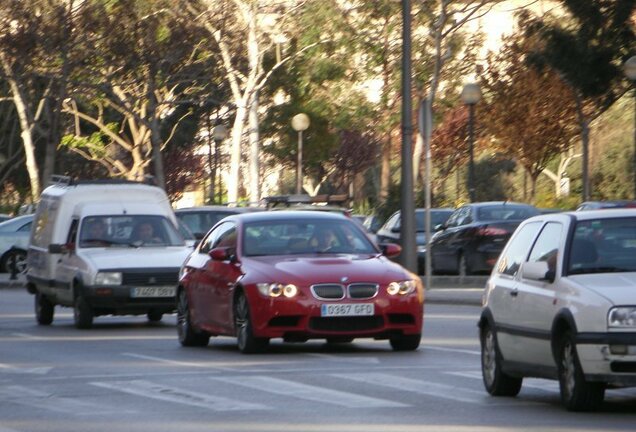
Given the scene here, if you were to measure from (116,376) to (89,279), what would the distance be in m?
8.06

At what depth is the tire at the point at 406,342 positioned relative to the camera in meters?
18.9

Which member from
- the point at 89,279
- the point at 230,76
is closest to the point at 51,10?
the point at 230,76

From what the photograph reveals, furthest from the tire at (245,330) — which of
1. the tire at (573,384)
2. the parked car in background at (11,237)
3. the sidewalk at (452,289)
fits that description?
the parked car in background at (11,237)

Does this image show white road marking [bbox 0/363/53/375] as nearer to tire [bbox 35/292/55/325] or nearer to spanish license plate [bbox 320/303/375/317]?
spanish license plate [bbox 320/303/375/317]

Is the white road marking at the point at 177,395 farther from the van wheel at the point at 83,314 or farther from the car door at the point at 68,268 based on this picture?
the car door at the point at 68,268

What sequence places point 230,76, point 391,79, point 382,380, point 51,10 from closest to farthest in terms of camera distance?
point 382,380, point 51,10, point 230,76, point 391,79

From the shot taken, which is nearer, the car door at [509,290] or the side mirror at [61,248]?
the car door at [509,290]

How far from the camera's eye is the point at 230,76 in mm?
62812

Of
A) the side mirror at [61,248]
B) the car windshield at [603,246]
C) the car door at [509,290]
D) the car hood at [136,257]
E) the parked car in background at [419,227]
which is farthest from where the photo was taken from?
the parked car in background at [419,227]

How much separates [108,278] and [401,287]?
6.59 meters

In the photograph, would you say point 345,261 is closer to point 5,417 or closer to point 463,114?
point 5,417

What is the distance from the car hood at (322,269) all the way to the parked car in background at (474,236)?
57.8 ft

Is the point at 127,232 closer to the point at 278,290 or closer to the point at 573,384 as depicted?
the point at 278,290

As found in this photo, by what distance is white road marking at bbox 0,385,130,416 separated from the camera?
44.1ft
